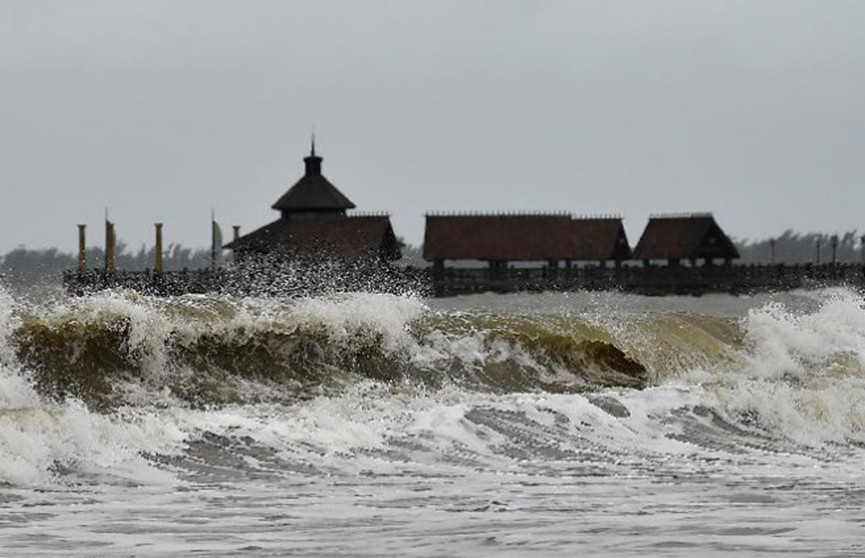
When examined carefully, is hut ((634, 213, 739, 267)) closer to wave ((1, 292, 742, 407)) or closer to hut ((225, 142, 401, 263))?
hut ((225, 142, 401, 263))

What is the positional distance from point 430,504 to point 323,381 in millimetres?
9526

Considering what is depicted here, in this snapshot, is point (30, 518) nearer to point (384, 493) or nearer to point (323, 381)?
point (384, 493)

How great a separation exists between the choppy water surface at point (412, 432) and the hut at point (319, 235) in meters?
40.8

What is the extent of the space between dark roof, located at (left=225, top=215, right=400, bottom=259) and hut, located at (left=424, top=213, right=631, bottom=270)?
2.26 metres

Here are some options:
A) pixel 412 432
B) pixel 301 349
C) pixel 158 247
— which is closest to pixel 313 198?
pixel 158 247

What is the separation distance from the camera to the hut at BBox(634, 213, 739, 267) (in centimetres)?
8106

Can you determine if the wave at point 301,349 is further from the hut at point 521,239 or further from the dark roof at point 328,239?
the hut at point 521,239

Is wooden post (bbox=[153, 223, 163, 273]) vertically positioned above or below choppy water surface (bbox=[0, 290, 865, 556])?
above

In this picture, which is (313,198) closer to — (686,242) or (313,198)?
(313,198)

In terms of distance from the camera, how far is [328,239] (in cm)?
7512

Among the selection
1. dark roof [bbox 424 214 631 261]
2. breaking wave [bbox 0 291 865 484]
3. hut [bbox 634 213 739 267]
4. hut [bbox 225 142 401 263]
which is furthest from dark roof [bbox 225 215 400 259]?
breaking wave [bbox 0 291 865 484]

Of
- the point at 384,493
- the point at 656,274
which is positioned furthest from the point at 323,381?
the point at 656,274

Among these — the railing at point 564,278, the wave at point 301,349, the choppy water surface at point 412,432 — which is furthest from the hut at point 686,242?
the wave at point 301,349

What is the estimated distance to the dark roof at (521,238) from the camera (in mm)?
77250
